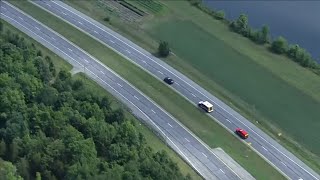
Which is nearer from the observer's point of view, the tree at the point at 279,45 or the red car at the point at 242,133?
the red car at the point at 242,133

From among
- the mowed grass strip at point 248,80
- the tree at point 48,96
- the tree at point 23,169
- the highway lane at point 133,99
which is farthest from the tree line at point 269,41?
the tree at point 23,169

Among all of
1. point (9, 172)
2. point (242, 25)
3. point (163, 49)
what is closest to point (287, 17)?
point (242, 25)

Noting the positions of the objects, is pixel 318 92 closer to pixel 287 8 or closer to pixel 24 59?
pixel 287 8

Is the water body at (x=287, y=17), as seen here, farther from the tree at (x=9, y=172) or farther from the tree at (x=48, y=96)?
the tree at (x=9, y=172)

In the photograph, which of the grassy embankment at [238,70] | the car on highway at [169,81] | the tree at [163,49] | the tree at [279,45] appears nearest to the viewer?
the grassy embankment at [238,70]

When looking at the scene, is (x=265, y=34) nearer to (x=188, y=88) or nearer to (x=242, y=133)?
(x=188, y=88)

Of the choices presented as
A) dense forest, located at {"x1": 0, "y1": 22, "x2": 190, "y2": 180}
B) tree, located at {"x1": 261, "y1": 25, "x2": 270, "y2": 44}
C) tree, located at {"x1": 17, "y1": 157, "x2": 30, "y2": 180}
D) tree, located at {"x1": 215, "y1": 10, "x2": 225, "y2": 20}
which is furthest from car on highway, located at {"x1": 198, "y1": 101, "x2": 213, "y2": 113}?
tree, located at {"x1": 17, "y1": 157, "x2": 30, "y2": 180}

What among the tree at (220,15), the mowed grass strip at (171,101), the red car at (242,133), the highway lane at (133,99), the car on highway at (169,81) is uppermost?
the tree at (220,15)
